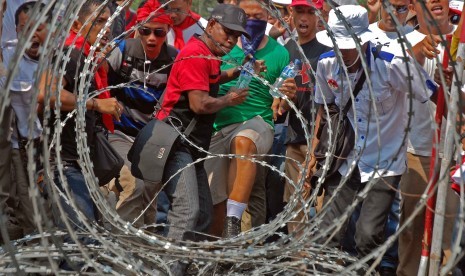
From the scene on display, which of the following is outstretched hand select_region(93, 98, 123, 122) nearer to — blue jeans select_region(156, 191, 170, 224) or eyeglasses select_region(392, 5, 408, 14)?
blue jeans select_region(156, 191, 170, 224)

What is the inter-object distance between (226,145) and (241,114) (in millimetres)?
293

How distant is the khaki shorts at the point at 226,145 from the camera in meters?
8.27

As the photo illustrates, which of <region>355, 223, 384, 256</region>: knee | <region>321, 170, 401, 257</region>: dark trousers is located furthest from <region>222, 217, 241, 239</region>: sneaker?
<region>355, 223, 384, 256</region>: knee

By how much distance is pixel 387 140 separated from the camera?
7.07 m

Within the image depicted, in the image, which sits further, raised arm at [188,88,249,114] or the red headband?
the red headband

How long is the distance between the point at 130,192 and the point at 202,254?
125 inches

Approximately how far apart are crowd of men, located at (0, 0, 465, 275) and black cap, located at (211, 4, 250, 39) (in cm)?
1

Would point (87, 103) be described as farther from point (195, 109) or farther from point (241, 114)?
point (241, 114)

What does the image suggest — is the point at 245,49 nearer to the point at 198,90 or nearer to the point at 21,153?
the point at 198,90

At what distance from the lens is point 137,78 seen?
26.4 feet

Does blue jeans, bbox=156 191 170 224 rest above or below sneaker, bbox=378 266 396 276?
above

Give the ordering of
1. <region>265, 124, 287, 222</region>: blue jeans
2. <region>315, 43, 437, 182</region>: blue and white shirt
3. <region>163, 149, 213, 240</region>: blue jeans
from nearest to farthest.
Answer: <region>315, 43, 437, 182</region>: blue and white shirt → <region>163, 149, 213, 240</region>: blue jeans → <region>265, 124, 287, 222</region>: blue jeans

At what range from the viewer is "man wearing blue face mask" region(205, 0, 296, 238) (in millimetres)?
8188

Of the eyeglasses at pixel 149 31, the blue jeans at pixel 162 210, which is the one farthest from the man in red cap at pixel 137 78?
the blue jeans at pixel 162 210
